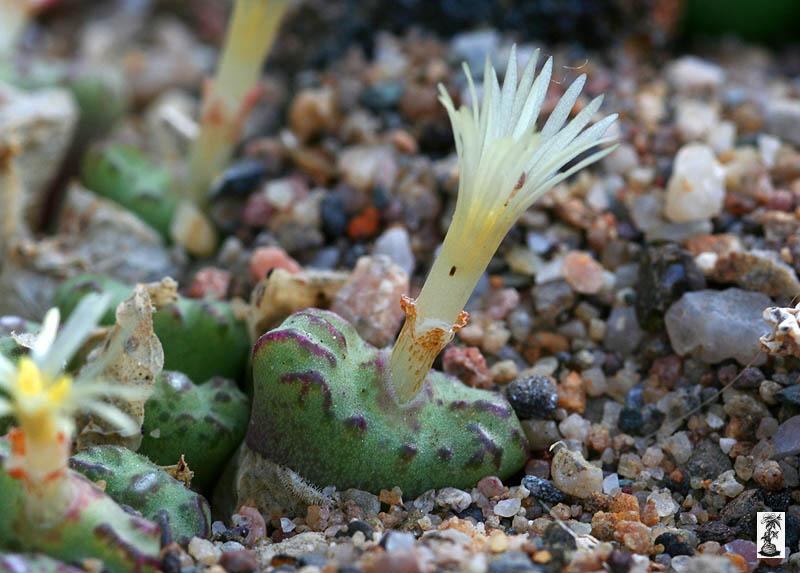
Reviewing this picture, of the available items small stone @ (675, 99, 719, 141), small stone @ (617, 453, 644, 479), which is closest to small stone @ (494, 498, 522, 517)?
small stone @ (617, 453, 644, 479)

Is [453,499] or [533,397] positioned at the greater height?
[533,397]

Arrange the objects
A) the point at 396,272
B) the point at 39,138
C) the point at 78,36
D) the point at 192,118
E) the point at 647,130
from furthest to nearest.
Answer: the point at 78,36 < the point at 192,118 < the point at 39,138 < the point at 647,130 < the point at 396,272

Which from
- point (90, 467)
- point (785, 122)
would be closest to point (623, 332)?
point (785, 122)

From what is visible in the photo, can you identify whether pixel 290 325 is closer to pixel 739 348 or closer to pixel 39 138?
pixel 739 348

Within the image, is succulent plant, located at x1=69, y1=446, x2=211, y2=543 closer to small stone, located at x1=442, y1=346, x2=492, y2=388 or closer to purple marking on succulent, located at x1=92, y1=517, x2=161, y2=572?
purple marking on succulent, located at x1=92, y1=517, x2=161, y2=572

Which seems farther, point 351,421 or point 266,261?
point 266,261

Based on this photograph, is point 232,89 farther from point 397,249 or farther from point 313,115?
point 397,249

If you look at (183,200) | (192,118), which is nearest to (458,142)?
(183,200)
